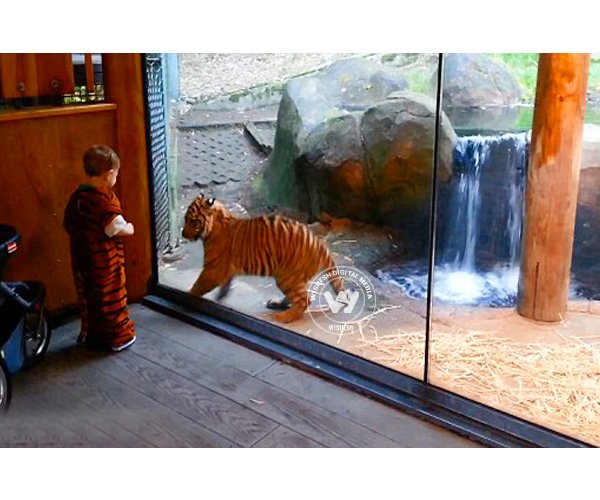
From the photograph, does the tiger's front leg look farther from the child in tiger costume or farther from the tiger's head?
the tiger's head

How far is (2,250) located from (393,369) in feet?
4.34

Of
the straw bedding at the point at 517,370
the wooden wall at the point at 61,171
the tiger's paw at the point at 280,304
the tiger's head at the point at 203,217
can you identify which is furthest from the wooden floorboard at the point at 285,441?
the wooden wall at the point at 61,171

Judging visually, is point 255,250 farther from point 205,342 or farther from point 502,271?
point 502,271

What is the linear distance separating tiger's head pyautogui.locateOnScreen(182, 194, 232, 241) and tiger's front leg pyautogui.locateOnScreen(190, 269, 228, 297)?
0.16 meters

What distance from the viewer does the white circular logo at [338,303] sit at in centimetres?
253

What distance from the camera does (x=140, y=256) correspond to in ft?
9.43

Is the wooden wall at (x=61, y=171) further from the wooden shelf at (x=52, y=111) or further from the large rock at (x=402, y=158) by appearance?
the large rock at (x=402, y=158)

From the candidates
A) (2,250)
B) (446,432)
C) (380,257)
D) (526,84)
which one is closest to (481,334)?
(380,257)

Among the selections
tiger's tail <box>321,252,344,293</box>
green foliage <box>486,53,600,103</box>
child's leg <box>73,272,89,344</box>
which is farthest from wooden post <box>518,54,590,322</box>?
child's leg <box>73,272,89,344</box>

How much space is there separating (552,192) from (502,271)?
58 cm

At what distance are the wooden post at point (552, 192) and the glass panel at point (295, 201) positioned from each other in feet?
1.42

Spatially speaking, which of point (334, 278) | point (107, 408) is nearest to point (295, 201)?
point (334, 278)
